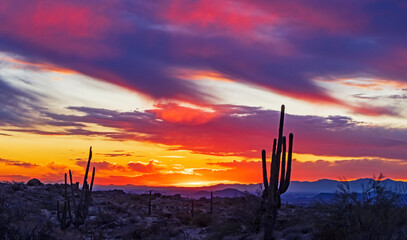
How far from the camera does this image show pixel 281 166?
18.6 m

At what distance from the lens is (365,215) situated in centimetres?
1528

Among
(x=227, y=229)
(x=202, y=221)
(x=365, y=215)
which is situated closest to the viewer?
(x=365, y=215)

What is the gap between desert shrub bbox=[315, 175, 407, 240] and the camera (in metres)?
14.7

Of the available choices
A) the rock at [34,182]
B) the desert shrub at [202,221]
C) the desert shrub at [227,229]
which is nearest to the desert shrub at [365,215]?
the desert shrub at [227,229]

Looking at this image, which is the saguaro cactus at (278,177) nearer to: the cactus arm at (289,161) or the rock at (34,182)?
the cactus arm at (289,161)

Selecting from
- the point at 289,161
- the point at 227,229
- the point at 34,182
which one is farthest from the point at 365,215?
the point at 34,182

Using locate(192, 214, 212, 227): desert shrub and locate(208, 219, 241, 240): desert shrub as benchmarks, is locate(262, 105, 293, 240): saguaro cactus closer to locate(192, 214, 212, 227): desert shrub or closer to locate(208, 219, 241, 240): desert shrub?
locate(208, 219, 241, 240): desert shrub

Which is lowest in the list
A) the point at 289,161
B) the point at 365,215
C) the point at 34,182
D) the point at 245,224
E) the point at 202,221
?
the point at 202,221

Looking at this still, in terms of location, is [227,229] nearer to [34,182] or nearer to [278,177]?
[278,177]

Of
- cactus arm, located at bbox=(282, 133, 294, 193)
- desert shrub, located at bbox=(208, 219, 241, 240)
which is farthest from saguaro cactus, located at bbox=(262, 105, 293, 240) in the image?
desert shrub, located at bbox=(208, 219, 241, 240)

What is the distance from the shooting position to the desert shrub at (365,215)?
1468cm

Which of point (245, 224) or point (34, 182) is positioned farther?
point (34, 182)

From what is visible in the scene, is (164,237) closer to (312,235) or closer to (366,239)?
(312,235)

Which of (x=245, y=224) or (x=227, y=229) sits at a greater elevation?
(x=245, y=224)
